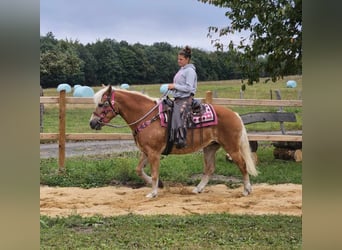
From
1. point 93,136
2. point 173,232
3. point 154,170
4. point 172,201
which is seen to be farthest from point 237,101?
point 173,232

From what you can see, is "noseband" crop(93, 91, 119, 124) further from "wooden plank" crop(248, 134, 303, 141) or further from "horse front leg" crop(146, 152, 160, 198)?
"wooden plank" crop(248, 134, 303, 141)

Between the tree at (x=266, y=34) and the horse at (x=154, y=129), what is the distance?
0.63 metres

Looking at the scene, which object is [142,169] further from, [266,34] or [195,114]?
[266,34]

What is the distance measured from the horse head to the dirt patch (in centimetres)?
69

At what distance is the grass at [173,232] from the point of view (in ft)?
7.93

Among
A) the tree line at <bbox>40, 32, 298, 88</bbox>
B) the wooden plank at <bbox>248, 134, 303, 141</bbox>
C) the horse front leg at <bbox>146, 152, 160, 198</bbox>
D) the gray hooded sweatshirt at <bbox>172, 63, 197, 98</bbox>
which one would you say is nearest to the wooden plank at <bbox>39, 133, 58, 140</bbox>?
the tree line at <bbox>40, 32, 298, 88</bbox>

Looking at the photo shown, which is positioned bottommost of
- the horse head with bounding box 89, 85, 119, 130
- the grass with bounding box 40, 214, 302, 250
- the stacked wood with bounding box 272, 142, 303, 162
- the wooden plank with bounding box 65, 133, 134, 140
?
the grass with bounding box 40, 214, 302, 250

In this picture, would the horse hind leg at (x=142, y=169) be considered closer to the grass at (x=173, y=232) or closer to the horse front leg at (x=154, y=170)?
the horse front leg at (x=154, y=170)

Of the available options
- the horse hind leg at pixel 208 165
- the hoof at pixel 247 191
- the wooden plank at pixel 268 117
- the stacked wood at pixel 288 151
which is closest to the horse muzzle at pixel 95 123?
the horse hind leg at pixel 208 165

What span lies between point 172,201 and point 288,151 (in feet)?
6.19

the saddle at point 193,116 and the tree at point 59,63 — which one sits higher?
the tree at point 59,63

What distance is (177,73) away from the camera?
3.47 meters

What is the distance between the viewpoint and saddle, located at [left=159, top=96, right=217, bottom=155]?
368 cm
